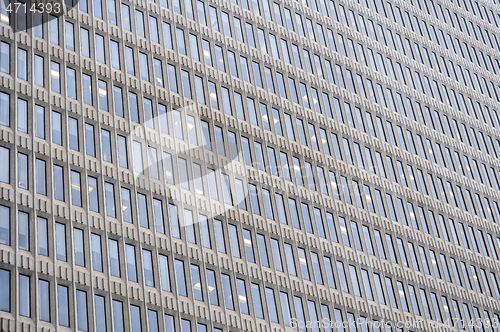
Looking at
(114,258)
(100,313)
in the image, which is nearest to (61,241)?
(114,258)

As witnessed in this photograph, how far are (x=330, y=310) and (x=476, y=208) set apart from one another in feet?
71.0

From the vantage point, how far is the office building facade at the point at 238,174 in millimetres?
46688

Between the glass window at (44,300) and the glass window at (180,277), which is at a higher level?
the glass window at (180,277)

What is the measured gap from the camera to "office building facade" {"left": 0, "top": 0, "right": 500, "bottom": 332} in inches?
1838

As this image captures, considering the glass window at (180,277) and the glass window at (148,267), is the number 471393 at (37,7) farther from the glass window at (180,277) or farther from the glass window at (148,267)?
the glass window at (180,277)

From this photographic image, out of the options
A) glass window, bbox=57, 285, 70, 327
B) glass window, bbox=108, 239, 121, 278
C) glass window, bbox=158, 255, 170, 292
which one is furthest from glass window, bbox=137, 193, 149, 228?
glass window, bbox=57, 285, 70, 327

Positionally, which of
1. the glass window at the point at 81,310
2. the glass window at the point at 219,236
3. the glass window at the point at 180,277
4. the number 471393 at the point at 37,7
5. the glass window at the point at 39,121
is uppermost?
the number 471393 at the point at 37,7

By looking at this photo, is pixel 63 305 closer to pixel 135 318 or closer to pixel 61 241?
pixel 61 241

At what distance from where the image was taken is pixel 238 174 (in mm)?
56938

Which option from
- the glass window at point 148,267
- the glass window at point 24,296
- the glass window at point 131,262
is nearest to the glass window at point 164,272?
the glass window at point 148,267

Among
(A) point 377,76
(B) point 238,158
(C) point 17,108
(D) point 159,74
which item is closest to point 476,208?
(A) point 377,76

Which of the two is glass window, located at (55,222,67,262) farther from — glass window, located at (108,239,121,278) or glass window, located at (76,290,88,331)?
glass window, located at (108,239,121,278)

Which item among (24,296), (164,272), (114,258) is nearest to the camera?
(24,296)

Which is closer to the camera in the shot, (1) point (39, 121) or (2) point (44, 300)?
(2) point (44, 300)
